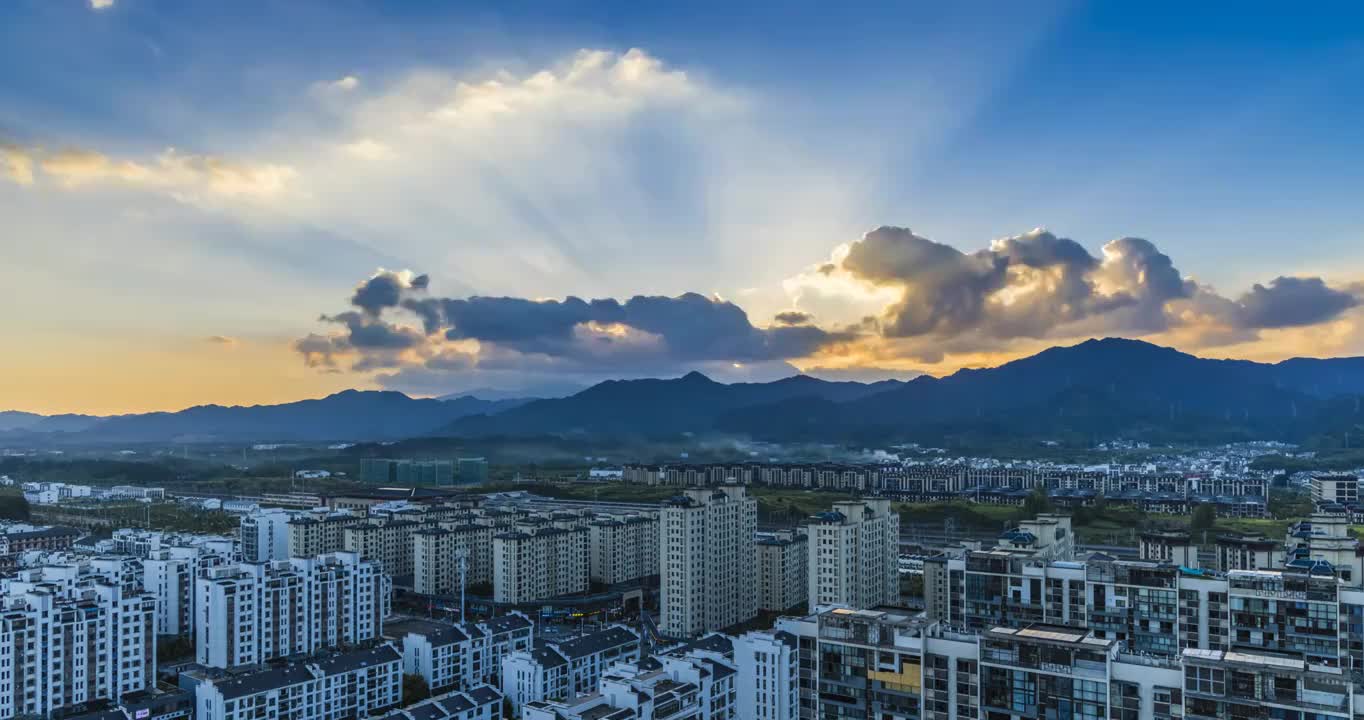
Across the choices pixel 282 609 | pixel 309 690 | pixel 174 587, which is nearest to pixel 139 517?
pixel 174 587

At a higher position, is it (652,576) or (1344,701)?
(1344,701)

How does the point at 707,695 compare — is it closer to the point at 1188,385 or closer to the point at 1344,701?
the point at 1344,701

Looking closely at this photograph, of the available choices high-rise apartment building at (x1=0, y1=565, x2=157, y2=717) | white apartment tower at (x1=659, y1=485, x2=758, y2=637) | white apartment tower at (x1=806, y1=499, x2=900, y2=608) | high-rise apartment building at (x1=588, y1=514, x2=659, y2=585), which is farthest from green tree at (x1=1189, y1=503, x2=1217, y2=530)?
high-rise apartment building at (x1=0, y1=565, x2=157, y2=717)

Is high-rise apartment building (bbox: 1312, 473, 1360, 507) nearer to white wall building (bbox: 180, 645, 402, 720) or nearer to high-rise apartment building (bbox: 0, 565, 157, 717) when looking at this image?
white wall building (bbox: 180, 645, 402, 720)

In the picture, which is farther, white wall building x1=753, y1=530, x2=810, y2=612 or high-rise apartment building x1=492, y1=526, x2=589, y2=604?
high-rise apartment building x1=492, y1=526, x2=589, y2=604

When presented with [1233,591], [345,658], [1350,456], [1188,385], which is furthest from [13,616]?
[1188,385]

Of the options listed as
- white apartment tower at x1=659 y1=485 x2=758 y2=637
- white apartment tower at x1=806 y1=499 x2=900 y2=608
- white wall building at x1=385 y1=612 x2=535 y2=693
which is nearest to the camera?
white wall building at x1=385 y1=612 x2=535 y2=693
